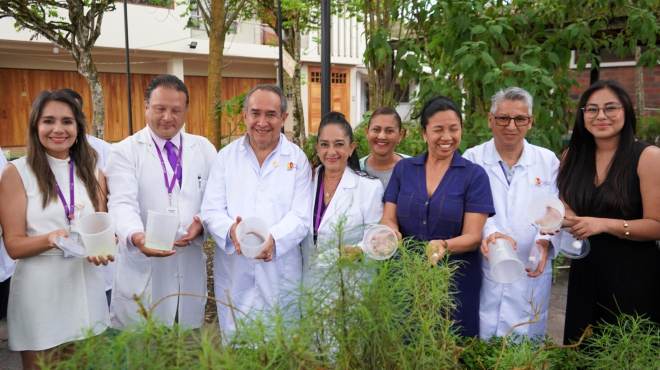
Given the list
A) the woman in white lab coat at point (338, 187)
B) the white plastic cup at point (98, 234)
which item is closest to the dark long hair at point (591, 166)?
the woman in white lab coat at point (338, 187)

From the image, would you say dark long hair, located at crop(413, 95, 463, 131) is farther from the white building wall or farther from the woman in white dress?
the white building wall

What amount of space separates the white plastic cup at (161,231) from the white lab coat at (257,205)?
0.30 metres

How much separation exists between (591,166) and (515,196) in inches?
14.3

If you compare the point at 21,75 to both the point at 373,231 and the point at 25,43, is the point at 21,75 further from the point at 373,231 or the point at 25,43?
the point at 373,231

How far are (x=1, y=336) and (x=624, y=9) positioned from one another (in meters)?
5.30

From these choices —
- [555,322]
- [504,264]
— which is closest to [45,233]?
[504,264]

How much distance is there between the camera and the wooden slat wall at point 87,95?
16.1m

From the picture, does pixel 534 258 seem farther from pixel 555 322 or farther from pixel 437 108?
pixel 555 322

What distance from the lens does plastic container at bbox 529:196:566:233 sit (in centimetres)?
223

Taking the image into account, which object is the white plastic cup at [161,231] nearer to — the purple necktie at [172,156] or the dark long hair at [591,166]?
the purple necktie at [172,156]

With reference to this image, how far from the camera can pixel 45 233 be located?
2.38m

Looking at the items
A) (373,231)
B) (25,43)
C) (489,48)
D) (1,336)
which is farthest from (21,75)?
(373,231)

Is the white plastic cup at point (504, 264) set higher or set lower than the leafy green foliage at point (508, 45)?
lower

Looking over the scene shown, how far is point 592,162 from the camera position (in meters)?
2.58
